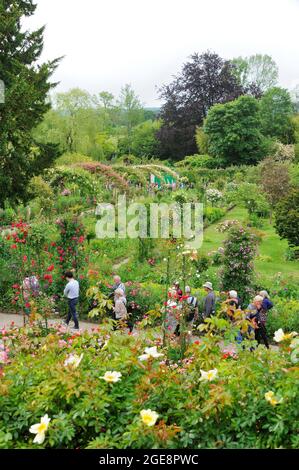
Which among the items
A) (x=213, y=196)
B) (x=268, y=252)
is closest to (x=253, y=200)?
(x=213, y=196)

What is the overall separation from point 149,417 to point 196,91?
47432mm

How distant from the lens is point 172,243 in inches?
322

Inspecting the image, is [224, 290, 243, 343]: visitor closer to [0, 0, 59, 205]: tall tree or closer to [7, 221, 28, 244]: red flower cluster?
[7, 221, 28, 244]: red flower cluster

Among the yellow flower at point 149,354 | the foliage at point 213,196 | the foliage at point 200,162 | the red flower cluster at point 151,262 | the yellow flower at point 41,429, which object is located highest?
the foliage at point 200,162

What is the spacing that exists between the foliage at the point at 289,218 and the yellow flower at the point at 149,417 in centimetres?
1238

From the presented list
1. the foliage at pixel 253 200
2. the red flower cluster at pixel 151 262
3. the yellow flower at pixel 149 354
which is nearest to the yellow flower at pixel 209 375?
the yellow flower at pixel 149 354

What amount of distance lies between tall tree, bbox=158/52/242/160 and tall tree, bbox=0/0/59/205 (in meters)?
30.2

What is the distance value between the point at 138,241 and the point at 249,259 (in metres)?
4.93

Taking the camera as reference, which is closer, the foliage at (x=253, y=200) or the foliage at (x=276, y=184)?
the foliage at (x=253, y=200)

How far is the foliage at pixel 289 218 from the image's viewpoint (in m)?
14.9

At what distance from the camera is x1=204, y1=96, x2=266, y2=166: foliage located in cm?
3872

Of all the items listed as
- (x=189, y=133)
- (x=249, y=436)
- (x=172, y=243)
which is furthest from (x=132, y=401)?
(x=189, y=133)

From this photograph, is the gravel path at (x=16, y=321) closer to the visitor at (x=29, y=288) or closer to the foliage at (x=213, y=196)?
the visitor at (x=29, y=288)
